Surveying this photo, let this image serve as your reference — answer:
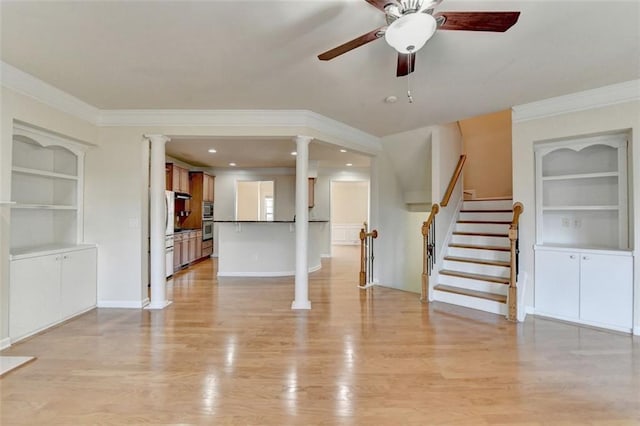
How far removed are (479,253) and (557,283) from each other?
970 millimetres

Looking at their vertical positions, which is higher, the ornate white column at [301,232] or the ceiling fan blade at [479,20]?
the ceiling fan blade at [479,20]

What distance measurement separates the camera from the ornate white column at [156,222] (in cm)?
385

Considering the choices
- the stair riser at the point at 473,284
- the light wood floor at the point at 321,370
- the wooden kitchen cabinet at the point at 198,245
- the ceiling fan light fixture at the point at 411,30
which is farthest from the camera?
the wooden kitchen cabinet at the point at 198,245

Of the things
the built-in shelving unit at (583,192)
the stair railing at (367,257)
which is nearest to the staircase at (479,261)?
the built-in shelving unit at (583,192)

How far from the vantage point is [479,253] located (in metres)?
4.25

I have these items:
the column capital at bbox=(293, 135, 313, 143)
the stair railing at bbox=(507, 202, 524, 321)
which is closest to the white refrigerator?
the column capital at bbox=(293, 135, 313, 143)

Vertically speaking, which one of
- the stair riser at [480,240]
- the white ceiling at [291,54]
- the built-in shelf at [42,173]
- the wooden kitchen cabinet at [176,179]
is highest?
the white ceiling at [291,54]

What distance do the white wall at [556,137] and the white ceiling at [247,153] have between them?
8.01 feet

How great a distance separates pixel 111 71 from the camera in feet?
8.94

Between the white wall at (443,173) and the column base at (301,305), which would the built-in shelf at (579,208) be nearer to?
the white wall at (443,173)

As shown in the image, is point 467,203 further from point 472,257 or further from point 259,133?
point 259,133

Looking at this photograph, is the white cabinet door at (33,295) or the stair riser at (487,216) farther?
the stair riser at (487,216)

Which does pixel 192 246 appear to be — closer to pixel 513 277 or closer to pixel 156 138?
pixel 156 138

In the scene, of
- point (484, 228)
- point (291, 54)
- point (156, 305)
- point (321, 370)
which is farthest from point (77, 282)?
point (484, 228)
